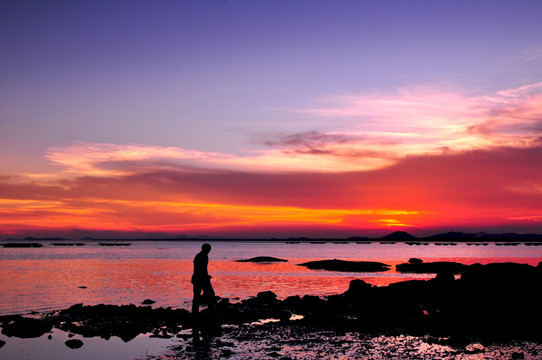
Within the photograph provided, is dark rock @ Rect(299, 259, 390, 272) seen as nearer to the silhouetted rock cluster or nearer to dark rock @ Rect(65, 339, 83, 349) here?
the silhouetted rock cluster

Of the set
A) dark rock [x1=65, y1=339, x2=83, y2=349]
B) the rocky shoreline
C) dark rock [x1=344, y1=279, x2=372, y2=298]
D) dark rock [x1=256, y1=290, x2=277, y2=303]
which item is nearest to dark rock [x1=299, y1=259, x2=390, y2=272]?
dark rock [x1=344, y1=279, x2=372, y2=298]

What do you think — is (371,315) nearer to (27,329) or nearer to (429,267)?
(27,329)

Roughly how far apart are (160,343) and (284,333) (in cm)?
500

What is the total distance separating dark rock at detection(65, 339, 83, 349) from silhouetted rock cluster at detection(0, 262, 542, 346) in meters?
1.40

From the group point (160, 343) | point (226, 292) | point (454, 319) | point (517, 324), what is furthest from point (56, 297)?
point (517, 324)

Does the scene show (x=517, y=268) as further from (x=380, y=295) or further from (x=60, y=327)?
(x=60, y=327)

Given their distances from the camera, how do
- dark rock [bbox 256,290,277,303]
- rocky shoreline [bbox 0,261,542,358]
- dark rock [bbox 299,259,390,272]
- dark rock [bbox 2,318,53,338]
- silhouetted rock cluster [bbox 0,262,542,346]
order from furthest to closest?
dark rock [bbox 299,259,390,272] → dark rock [bbox 256,290,277,303] → silhouetted rock cluster [bbox 0,262,542,346] → rocky shoreline [bbox 0,261,542,358] → dark rock [bbox 2,318,53,338]

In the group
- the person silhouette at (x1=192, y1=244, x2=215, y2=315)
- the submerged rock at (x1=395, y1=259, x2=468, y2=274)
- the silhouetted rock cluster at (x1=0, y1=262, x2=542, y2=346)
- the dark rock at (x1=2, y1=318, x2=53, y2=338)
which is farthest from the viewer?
the submerged rock at (x1=395, y1=259, x2=468, y2=274)

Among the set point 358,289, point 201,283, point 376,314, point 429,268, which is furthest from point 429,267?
point 201,283

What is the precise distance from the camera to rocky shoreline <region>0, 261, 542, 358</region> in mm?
19406

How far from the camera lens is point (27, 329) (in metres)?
19.2

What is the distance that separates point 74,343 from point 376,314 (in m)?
14.1

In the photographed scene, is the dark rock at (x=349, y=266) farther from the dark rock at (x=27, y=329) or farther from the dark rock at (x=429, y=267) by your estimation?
the dark rock at (x=27, y=329)

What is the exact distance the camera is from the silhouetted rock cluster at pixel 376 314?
1967cm
